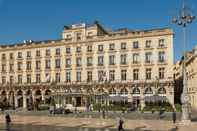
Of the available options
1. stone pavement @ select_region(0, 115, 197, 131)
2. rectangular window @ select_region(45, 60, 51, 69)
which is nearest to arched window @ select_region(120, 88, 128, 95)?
rectangular window @ select_region(45, 60, 51, 69)

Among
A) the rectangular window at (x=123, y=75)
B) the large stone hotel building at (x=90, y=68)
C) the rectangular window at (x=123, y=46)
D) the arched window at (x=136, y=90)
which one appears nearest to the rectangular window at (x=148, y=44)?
the large stone hotel building at (x=90, y=68)

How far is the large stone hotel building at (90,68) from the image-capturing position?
6938 centimetres

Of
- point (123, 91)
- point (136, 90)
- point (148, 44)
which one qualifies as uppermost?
point (148, 44)

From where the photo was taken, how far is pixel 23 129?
33.8 m

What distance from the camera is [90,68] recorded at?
75.5 metres

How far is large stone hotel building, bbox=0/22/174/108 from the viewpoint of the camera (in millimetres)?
69375

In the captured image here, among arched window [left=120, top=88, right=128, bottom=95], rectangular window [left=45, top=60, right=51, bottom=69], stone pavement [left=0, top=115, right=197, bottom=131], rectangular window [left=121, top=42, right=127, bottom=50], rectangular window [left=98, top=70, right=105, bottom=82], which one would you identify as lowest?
stone pavement [left=0, top=115, right=197, bottom=131]

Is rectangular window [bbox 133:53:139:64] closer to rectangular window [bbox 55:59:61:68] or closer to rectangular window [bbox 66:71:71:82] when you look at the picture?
rectangular window [bbox 66:71:71:82]

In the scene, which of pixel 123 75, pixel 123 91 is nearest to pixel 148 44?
pixel 123 75

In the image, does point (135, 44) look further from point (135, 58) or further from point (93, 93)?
point (93, 93)

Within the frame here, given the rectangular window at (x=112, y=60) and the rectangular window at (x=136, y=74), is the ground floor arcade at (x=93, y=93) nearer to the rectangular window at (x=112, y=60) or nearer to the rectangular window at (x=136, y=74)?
the rectangular window at (x=136, y=74)

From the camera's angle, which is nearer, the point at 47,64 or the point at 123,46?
the point at 123,46

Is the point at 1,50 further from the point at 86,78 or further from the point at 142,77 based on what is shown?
the point at 142,77

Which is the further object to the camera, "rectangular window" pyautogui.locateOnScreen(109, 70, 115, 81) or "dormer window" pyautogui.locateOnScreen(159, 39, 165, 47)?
"rectangular window" pyautogui.locateOnScreen(109, 70, 115, 81)
